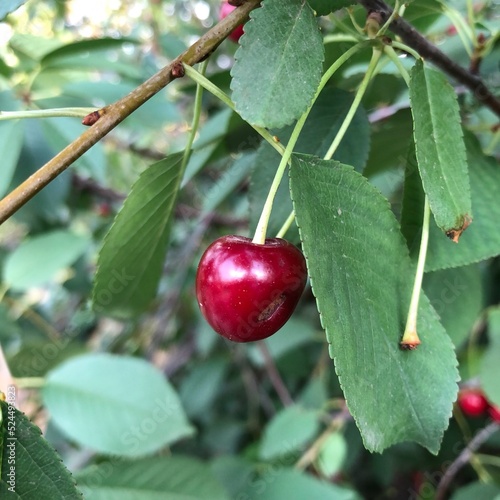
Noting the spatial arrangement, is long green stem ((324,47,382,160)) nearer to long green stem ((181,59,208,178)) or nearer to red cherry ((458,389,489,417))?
long green stem ((181,59,208,178))

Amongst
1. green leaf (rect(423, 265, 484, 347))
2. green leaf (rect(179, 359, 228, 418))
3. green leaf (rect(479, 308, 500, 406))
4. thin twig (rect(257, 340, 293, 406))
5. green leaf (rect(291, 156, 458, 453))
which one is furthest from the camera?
green leaf (rect(179, 359, 228, 418))

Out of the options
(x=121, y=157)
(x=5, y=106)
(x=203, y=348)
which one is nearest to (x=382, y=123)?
(x=5, y=106)

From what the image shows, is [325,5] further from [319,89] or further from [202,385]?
[202,385]

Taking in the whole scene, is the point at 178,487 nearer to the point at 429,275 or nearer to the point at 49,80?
the point at 429,275

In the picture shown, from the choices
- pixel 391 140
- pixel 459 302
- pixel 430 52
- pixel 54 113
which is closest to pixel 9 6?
pixel 54 113

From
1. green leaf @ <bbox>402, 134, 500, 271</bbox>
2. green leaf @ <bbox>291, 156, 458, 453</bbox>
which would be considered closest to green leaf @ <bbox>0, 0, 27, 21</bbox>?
green leaf @ <bbox>291, 156, 458, 453</bbox>

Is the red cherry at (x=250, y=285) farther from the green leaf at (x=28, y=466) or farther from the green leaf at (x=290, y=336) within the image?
the green leaf at (x=290, y=336)
